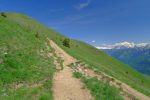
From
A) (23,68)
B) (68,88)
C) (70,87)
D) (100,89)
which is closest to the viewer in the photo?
(68,88)

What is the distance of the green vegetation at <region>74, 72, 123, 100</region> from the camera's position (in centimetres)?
2831

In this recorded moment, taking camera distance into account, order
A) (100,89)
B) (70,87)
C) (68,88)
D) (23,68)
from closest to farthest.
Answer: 1. (68,88)
2. (70,87)
3. (100,89)
4. (23,68)

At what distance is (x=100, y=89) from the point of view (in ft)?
97.5

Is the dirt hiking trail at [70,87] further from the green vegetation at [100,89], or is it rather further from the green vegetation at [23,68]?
the green vegetation at [23,68]

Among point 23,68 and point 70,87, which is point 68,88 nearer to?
point 70,87

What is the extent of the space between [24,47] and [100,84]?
13904 mm

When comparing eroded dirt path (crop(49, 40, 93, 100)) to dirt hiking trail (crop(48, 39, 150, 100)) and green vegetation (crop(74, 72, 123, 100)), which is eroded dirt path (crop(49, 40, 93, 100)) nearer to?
dirt hiking trail (crop(48, 39, 150, 100))

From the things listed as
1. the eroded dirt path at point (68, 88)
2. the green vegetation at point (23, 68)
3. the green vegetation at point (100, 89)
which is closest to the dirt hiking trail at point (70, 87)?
the eroded dirt path at point (68, 88)

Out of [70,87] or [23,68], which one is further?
[23,68]

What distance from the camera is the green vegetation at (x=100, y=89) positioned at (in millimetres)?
28308

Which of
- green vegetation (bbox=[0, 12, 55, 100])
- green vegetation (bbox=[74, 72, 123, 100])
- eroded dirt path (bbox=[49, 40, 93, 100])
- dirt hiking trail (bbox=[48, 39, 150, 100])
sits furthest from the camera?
green vegetation (bbox=[74, 72, 123, 100])

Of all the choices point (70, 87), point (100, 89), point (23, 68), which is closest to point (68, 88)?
point (70, 87)

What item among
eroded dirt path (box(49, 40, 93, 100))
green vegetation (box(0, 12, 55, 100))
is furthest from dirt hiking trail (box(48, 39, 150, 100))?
green vegetation (box(0, 12, 55, 100))

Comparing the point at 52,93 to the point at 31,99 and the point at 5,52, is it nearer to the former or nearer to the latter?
the point at 31,99
